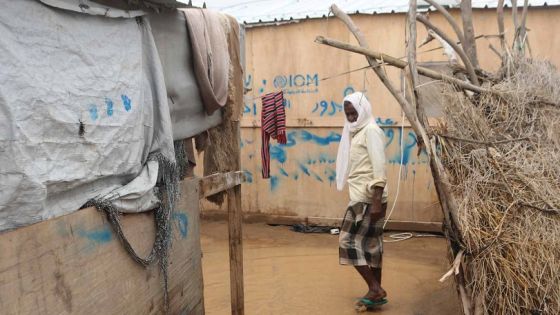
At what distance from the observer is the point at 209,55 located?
266 centimetres

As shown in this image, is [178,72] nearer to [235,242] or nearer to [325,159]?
[235,242]

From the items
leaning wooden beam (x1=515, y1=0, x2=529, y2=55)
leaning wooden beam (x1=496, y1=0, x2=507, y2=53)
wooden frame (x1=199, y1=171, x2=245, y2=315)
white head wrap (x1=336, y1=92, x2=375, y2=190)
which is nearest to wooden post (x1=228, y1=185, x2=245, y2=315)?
wooden frame (x1=199, y1=171, x2=245, y2=315)

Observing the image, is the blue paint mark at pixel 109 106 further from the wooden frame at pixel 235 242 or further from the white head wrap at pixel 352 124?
the white head wrap at pixel 352 124

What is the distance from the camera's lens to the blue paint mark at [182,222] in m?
2.21

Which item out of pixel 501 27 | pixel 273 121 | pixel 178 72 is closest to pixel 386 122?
pixel 273 121

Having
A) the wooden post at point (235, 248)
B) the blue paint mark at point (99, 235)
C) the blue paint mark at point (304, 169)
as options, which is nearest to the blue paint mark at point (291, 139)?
the blue paint mark at point (304, 169)

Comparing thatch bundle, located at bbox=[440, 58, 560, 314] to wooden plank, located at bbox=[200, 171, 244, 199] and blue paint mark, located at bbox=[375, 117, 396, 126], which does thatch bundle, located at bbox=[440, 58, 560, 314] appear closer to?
wooden plank, located at bbox=[200, 171, 244, 199]

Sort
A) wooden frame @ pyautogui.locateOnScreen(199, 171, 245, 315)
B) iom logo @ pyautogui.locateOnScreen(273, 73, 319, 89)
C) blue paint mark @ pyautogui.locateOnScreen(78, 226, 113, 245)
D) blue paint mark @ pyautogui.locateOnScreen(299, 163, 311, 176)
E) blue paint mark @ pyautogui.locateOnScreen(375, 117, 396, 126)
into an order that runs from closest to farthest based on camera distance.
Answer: blue paint mark @ pyautogui.locateOnScreen(78, 226, 113, 245) → wooden frame @ pyautogui.locateOnScreen(199, 171, 245, 315) → blue paint mark @ pyautogui.locateOnScreen(375, 117, 396, 126) → iom logo @ pyautogui.locateOnScreen(273, 73, 319, 89) → blue paint mark @ pyautogui.locateOnScreen(299, 163, 311, 176)

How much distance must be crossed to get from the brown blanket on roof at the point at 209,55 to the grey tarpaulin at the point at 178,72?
0.12 feet

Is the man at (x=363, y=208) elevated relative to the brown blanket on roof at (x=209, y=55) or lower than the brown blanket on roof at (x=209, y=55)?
lower

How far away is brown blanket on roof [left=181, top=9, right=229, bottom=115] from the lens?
2.56 meters

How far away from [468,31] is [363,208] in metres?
1.74

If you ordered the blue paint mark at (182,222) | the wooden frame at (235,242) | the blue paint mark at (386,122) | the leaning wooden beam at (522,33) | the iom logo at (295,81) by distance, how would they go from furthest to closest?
1. the iom logo at (295,81)
2. the blue paint mark at (386,122)
3. the leaning wooden beam at (522,33)
4. the wooden frame at (235,242)
5. the blue paint mark at (182,222)

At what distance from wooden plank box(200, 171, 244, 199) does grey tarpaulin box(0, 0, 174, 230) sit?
49 centimetres
